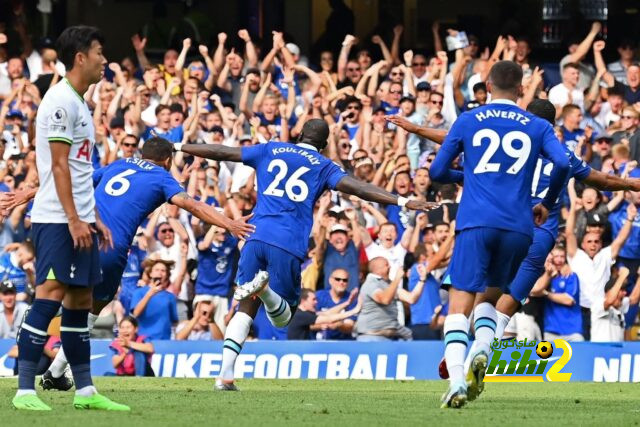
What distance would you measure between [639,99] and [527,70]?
175 cm

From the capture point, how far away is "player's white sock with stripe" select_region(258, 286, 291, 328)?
502 inches

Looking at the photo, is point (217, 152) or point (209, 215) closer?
point (209, 215)

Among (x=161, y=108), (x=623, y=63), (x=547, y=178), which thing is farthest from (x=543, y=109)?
(x=623, y=63)

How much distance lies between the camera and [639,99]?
21.5 m

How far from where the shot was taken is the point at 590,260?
18.6 meters

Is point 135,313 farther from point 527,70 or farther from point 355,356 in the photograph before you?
point 527,70

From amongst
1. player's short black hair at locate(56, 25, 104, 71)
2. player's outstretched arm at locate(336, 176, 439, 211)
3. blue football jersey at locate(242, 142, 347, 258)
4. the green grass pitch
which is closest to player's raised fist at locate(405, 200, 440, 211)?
player's outstretched arm at locate(336, 176, 439, 211)

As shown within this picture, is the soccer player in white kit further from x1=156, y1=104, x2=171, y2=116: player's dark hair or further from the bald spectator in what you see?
x1=156, y1=104, x2=171, y2=116: player's dark hair

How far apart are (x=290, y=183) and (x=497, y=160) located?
2.86m

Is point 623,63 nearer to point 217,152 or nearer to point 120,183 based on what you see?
point 217,152

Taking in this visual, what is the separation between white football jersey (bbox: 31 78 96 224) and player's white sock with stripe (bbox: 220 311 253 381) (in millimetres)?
3299

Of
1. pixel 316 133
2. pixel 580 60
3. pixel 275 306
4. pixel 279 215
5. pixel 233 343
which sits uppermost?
pixel 316 133

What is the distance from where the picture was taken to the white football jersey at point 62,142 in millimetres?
9438

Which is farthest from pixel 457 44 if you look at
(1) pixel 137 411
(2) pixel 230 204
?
(1) pixel 137 411
